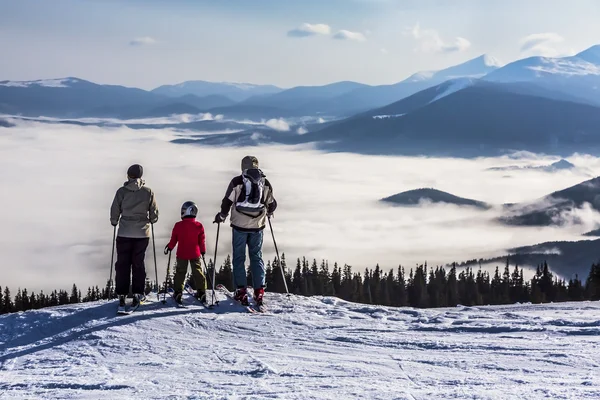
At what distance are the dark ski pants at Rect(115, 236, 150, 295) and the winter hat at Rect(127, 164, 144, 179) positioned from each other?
1120 millimetres

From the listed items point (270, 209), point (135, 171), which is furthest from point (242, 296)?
point (135, 171)

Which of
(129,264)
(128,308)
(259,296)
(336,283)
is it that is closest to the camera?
(128,308)

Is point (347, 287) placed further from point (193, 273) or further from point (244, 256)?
point (244, 256)

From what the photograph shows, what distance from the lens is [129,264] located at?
36.0ft

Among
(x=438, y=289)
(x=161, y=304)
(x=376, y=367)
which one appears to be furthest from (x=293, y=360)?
(x=438, y=289)

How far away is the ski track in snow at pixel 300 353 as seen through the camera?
657cm

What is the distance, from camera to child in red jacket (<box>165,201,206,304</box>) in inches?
442

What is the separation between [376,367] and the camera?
7.34m

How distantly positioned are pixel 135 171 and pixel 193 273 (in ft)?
7.30

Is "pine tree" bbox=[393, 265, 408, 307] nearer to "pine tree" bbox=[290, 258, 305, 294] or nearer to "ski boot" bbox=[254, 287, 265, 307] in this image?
"pine tree" bbox=[290, 258, 305, 294]

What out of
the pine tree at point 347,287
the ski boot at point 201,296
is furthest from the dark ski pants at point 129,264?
the pine tree at point 347,287

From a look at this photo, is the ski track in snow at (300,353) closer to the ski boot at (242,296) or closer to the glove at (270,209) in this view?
the ski boot at (242,296)

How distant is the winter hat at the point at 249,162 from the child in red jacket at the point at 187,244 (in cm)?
130

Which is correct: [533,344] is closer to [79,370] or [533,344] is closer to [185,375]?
[185,375]
